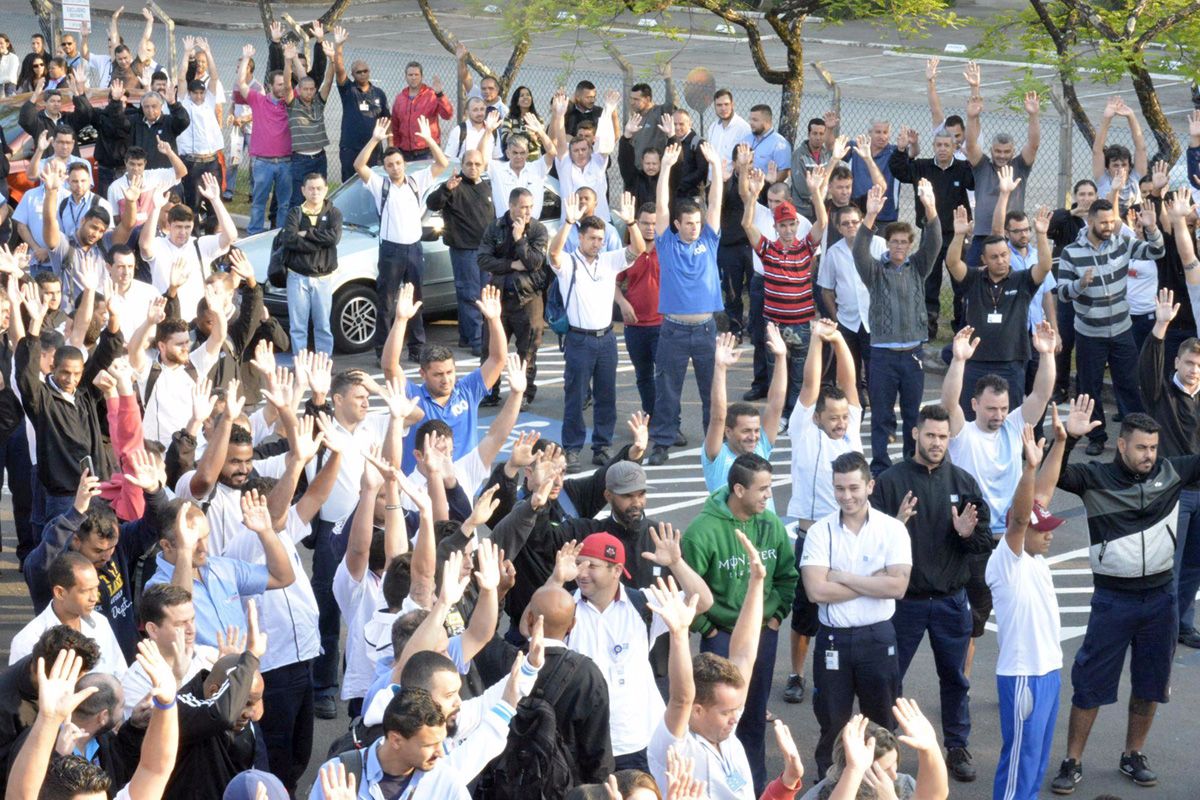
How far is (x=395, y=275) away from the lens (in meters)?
16.0

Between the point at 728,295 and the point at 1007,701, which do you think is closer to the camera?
the point at 1007,701

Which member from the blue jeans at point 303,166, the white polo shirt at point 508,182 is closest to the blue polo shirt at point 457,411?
the white polo shirt at point 508,182

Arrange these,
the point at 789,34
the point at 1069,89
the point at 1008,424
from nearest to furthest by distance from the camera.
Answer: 1. the point at 1008,424
2. the point at 1069,89
3. the point at 789,34

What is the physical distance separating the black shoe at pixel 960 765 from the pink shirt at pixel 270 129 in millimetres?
13303

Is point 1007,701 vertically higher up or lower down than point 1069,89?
lower down

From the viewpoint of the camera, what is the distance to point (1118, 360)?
43.8 feet

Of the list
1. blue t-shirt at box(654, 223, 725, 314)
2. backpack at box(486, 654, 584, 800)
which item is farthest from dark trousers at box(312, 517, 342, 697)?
blue t-shirt at box(654, 223, 725, 314)

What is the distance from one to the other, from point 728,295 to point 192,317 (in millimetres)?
5843

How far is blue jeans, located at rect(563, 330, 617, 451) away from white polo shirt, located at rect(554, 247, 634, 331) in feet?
0.76

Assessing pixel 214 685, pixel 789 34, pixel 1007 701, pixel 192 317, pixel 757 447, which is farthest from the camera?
pixel 789 34

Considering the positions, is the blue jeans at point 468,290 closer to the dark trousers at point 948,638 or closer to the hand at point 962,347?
the hand at point 962,347

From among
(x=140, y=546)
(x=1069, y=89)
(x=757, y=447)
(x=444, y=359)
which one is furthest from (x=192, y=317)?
(x=1069, y=89)

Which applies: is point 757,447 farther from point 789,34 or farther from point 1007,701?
point 789,34

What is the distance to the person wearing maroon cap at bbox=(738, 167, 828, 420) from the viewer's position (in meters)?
13.9
